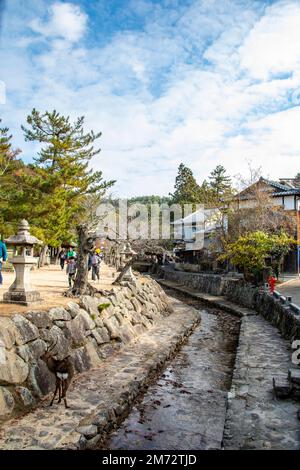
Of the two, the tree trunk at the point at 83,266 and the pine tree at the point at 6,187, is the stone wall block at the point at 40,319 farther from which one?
the pine tree at the point at 6,187

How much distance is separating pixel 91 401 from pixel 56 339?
1.88 metres

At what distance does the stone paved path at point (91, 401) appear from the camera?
18.8 feet


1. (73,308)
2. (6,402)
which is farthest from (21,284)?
(6,402)

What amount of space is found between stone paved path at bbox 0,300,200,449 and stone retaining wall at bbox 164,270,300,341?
13.6 feet

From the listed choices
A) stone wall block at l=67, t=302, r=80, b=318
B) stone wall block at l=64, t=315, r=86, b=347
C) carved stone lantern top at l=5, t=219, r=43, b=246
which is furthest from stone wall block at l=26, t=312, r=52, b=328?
carved stone lantern top at l=5, t=219, r=43, b=246

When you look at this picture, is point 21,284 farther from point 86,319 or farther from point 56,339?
point 86,319

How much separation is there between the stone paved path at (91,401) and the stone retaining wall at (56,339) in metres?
0.32

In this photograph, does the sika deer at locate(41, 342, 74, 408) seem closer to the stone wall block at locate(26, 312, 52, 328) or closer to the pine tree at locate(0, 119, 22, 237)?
the stone wall block at locate(26, 312, 52, 328)

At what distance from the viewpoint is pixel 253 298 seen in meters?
20.9

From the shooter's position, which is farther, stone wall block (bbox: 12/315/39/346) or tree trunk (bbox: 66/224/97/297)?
tree trunk (bbox: 66/224/97/297)

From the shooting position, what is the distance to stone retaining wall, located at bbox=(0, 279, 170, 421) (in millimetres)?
6804

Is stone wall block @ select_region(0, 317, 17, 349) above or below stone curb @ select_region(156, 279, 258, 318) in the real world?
above
